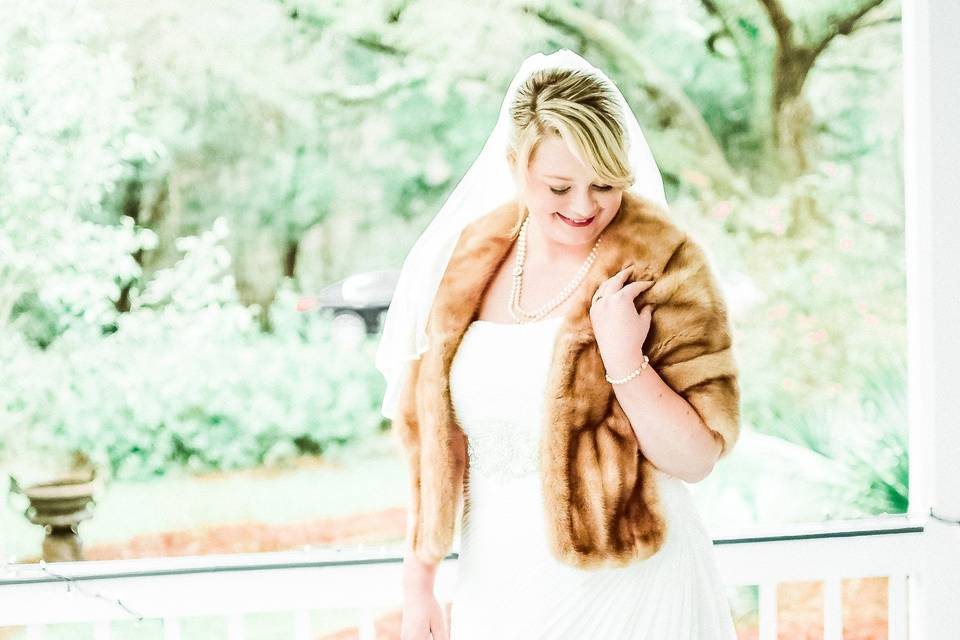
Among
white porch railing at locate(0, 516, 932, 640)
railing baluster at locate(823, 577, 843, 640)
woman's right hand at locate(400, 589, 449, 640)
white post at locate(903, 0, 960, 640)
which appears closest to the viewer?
woman's right hand at locate(400, 589, 449, 640)

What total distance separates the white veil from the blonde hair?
Answer: 0.28ft

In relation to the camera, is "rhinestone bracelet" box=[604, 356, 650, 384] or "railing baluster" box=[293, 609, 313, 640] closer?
"rhinestone bracelet" box=[604, 356, 650, 384]

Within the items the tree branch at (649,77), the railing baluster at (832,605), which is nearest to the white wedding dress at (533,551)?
the railing baluster at (832,605)

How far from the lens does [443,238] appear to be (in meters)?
1.91

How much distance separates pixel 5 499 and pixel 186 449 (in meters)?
0.50

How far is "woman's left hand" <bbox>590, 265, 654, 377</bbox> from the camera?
157cm

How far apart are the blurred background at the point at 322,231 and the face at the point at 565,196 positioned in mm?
1232

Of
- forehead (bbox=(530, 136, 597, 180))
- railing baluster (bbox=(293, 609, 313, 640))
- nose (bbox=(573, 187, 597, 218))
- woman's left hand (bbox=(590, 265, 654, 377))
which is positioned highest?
forehead (bbox=(530, 136, 597, 180))

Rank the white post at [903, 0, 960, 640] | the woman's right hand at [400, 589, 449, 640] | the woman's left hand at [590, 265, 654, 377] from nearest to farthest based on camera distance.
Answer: the woman's left hand at [590, 265, 654, 377] → the woman's right hand at [400, 589, 449, 640] → the white post at [903, 0, 960, 640]

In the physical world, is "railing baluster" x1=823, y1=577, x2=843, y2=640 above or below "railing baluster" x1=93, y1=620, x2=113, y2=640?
above

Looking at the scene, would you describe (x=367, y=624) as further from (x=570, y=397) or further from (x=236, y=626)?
(x=570, y=397)

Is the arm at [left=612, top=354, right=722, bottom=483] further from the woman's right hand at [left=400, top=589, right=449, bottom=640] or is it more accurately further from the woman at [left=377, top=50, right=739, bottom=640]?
the woman's right hand at [left=400, top=589, right=449, bottom=640]

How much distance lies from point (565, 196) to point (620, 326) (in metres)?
0.25

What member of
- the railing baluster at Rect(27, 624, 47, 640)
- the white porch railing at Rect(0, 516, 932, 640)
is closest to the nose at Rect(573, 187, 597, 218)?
the white porch railing at Rect(0, 516, 932, 640)
